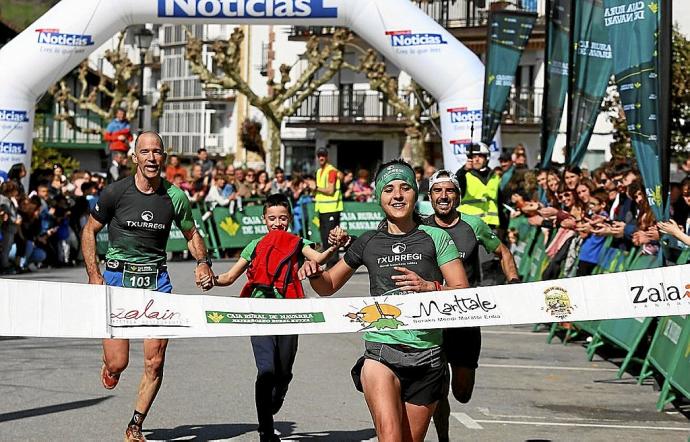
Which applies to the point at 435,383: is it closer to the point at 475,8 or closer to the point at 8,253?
the point at 8,253

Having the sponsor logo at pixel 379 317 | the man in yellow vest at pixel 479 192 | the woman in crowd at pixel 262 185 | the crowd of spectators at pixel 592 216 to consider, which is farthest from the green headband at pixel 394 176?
the woman in crowd at pixel 262 185

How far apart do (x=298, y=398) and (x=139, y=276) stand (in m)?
2.41

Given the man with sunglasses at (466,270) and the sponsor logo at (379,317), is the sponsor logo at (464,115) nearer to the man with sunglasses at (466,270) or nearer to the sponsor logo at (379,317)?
the man with sunglasses at (466,270)

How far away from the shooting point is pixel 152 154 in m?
8.16

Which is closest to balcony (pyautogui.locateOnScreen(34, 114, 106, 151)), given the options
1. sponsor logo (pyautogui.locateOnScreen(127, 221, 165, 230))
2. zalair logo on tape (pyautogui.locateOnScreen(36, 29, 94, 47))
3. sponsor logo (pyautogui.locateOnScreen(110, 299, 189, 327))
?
zalair logo on tape (pyautogui.locateOnScreen(36, 29, 94, 47))

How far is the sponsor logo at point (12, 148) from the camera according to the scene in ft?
62.1

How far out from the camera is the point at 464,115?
759 inches

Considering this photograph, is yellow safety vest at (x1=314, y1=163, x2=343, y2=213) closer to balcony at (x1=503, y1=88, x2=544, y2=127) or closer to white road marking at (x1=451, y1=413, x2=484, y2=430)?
white road marking at (x1=451, y1=413, x2=484, y2=430)

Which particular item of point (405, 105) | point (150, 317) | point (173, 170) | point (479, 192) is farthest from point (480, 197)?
point (405, 105)

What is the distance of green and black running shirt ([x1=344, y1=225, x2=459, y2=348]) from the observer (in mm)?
6492

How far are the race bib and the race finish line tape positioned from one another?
1.17 meters

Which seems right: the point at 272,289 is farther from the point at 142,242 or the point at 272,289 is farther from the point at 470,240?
the point at 470,240

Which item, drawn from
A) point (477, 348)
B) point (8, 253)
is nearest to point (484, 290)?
point (477, 348)

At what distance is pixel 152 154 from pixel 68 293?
1608mm
